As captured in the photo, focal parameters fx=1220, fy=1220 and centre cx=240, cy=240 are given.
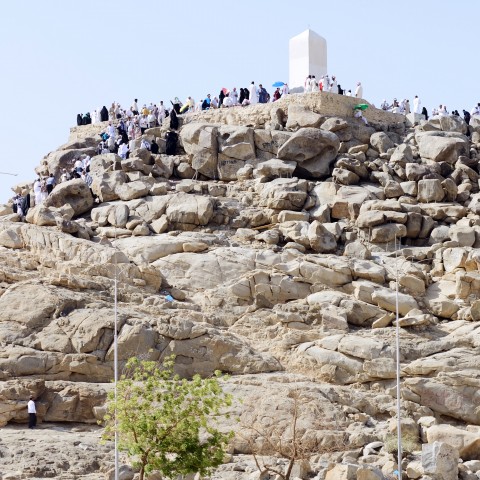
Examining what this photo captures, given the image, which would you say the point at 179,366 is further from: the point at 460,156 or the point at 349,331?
the point at 460,156

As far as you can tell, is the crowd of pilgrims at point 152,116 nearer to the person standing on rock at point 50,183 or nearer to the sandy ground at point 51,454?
the person standing on rock at point 50,183

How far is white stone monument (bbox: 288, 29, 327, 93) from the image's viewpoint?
1820 inches

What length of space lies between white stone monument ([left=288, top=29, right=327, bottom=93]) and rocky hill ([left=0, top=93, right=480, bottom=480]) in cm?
446

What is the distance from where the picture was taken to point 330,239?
34500 millimetres

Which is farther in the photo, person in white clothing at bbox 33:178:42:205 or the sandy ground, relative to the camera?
person in white clothing at bbox 33:178:42:205

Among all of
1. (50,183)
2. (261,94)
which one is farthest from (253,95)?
(50,183)

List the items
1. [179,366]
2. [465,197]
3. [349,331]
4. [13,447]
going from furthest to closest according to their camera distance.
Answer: [465,197], [349,331], [179,366], [13,447]

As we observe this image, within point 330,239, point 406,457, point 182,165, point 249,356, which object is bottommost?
point 406,457

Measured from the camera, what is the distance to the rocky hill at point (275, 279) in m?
26.2

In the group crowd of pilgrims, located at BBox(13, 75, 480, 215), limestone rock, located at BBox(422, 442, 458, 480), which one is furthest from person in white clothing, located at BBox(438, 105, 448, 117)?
limestone rock, located at BBox(422, 442, 458, 480)

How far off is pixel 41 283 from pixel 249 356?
17.6 feet

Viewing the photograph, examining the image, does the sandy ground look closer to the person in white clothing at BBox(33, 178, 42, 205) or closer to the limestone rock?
the limestone rock

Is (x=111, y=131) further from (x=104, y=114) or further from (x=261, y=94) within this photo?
(x=261, y=94)

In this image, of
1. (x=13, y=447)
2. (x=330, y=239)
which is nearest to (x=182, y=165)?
(x=330, y=239)
